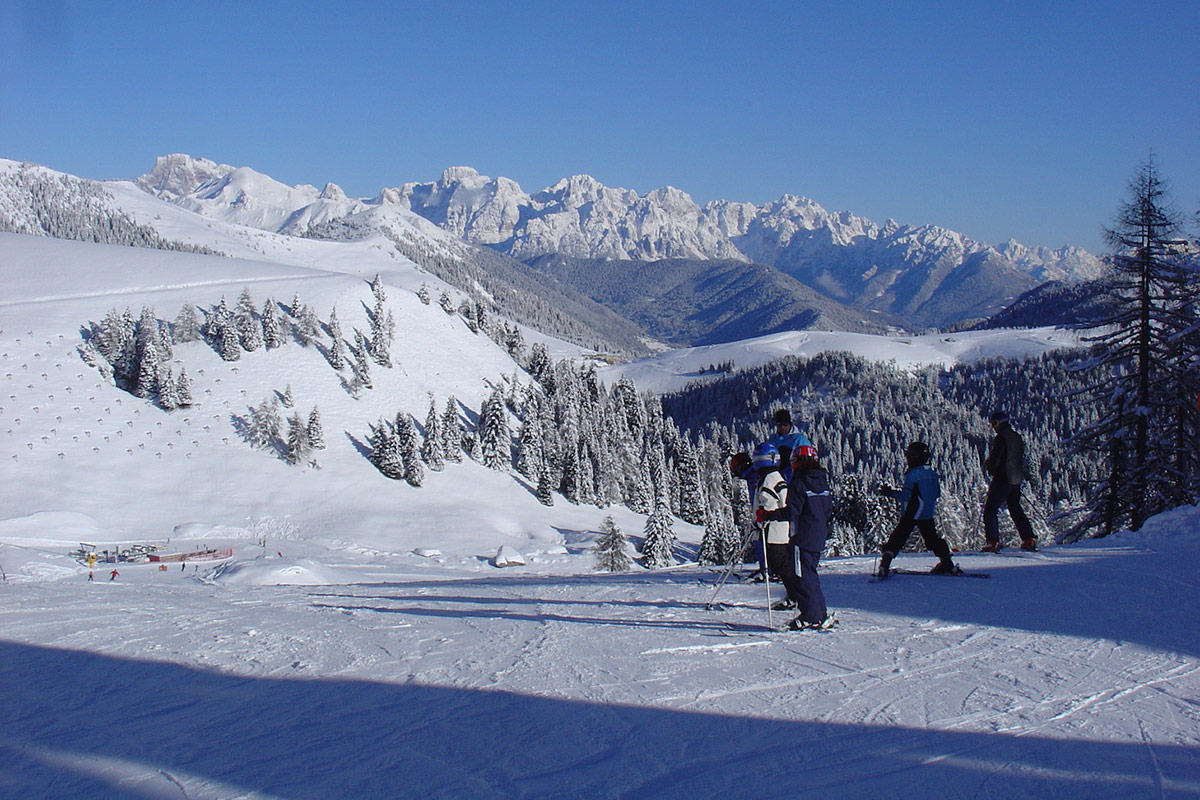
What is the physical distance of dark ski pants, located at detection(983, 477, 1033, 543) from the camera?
1420cm

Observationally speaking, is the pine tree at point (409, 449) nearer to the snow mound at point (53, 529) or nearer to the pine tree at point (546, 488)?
the pine tree at point (546, 488)

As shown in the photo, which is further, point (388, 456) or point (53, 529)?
point (388, 456)

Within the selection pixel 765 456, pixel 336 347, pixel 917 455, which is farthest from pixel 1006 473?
pixel 336 347

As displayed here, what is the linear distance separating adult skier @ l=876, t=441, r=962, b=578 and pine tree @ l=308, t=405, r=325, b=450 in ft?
161

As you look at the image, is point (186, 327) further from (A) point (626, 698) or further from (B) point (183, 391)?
(A) point (626, 698)

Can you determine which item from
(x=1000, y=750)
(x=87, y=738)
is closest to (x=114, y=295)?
(x=87, y=738)

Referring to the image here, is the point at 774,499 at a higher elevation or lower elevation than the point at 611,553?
higher

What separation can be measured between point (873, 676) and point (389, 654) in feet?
17.7

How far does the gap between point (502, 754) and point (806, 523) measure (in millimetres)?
4483

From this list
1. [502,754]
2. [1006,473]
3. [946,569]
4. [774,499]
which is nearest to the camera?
[502,754]

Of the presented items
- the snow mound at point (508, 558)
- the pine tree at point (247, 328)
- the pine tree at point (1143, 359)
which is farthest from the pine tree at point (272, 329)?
the pine tree at point (1143, 359)

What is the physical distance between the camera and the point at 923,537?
1216 centimetres

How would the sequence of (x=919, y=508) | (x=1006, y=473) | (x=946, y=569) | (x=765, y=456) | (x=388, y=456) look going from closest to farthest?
(x=765, y=456), (x=919, y=508), (x=946, y=569), (x=1006, y=473), (x=388, y=456)

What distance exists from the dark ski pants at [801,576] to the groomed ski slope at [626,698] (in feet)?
1.10
